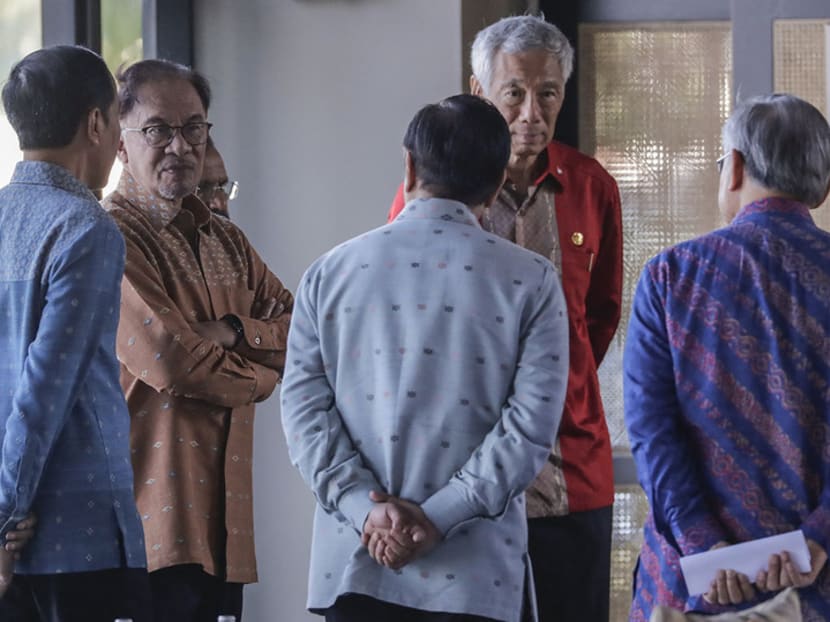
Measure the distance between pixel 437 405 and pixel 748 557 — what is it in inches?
21.8

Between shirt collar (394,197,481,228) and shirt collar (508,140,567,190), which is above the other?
shirt collar (508,140,567,190)

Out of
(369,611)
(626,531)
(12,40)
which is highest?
(12,40)

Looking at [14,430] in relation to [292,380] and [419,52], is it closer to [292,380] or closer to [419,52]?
[292,380]

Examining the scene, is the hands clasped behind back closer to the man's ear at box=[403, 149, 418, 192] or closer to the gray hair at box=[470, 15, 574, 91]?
the man's ear at box=[403, 149, 418, 192]

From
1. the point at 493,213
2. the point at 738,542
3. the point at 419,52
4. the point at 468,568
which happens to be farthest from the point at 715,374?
the point at 419,52

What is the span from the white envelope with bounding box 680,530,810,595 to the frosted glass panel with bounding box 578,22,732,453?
6.20 ft

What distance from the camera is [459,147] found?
7.93 feet

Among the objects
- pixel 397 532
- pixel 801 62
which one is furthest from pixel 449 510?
pixel 801 62

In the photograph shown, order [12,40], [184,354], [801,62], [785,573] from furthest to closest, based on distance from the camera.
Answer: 1. [801,62]
2. [12,40]
3. [184,354]
4. [785,573]

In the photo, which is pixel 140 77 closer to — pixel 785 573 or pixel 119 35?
pixel 119 35

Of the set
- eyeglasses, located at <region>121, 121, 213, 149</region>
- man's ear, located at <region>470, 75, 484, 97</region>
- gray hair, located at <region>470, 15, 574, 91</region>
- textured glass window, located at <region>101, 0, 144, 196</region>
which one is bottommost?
A: eyeglasses, located at <region>121, 121, 213, 149</region>

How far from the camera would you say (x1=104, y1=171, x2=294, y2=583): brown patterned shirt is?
116 inches

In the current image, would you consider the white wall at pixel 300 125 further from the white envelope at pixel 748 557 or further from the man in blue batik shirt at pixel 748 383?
the white envelope at pixel 748 557

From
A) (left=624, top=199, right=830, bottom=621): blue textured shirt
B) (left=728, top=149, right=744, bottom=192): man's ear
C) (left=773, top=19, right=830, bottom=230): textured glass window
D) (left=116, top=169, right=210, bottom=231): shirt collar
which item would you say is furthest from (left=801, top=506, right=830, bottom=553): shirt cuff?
(left=773, top=19, right=830, bottom=230): textured glass window
